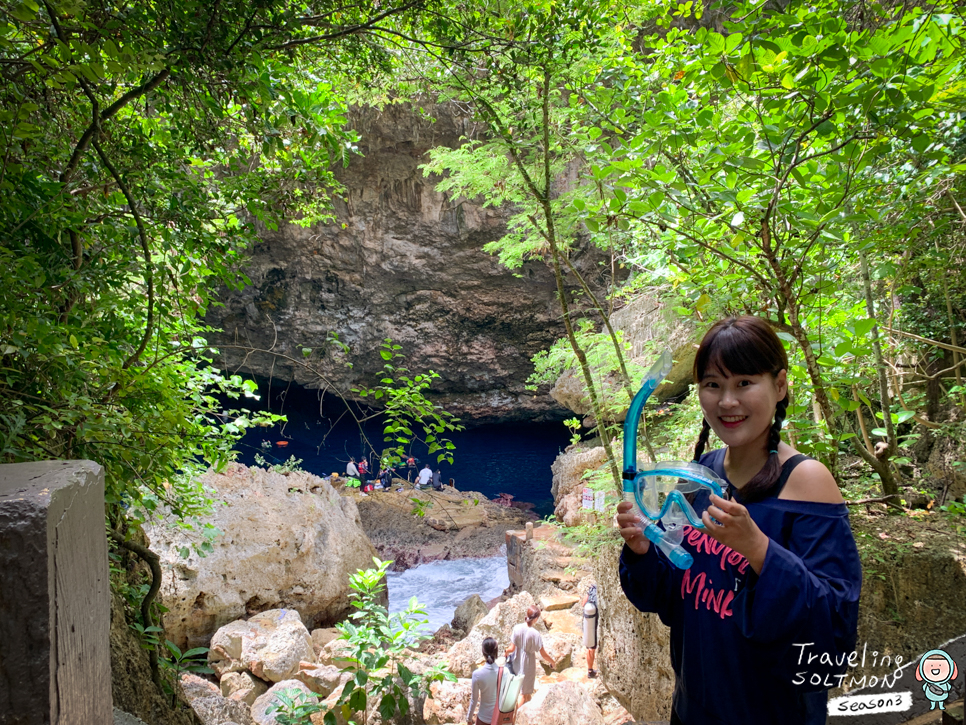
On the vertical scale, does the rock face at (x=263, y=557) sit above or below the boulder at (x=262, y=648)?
above

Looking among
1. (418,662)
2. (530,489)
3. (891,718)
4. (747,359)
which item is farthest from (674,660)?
(530,489)

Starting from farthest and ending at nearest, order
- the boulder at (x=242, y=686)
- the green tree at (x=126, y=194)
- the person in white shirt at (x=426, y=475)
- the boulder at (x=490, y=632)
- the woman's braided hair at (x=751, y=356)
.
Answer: the person in white shirt at (x=426, y=475), the boulder at (x=490, y=632), the boulder at (x=242, y=686), the green tree at (x=126, y=194), the woman's braided hair at (x=751, y=356)

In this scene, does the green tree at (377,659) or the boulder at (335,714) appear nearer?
the green tree at (377,659)

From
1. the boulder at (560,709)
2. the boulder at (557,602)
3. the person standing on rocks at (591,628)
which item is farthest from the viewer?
the boulder at (557,602)

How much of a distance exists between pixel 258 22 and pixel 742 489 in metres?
1.83

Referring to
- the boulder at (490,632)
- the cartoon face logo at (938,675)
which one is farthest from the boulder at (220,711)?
the cartoon face logo at (938,675)

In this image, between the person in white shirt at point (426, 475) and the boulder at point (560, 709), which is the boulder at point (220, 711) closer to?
the boulder at point (560, 709)

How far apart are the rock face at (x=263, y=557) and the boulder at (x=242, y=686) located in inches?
28.8

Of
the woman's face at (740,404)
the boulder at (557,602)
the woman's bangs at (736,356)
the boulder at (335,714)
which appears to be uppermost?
the woman's bangs at (736,356)

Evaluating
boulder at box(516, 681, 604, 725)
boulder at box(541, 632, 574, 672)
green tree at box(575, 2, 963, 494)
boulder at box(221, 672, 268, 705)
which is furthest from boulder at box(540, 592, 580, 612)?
green tree at box(575, 2, 963, 494)

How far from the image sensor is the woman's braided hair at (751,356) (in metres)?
0.85

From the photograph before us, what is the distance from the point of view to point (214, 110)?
154 centimetres

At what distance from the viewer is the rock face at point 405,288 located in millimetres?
10258

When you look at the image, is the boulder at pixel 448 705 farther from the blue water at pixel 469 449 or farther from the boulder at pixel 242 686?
the blue water at pixel 469 449
